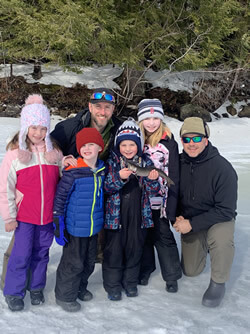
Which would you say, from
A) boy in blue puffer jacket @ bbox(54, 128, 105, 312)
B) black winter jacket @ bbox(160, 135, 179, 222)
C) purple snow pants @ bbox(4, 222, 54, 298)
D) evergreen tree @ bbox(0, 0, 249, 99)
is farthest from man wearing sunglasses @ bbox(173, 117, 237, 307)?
evergreen tree @ bbox(0, 0, 249, 99)

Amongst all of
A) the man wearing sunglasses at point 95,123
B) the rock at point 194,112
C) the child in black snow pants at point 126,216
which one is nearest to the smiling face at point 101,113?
the man wearing sunglasses at point 95,123

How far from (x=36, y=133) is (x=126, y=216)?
1.07 meters

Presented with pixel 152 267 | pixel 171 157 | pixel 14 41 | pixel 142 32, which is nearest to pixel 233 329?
pixel 152 267

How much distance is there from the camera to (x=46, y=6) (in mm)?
14047

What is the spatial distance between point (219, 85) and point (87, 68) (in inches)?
299

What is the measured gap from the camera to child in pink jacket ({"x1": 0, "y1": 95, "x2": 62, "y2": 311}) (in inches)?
107

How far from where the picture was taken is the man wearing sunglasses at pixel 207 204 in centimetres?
305

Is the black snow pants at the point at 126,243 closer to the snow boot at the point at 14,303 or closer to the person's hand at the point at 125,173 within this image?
the person's hand at the point at 125,173

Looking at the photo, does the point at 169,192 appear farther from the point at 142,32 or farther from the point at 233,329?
the point at 142,32

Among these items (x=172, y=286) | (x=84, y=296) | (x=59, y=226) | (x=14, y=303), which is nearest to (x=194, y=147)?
(x=172, y=286)

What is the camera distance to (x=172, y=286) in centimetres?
323

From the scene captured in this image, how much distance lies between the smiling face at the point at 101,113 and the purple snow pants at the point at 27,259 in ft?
3.59

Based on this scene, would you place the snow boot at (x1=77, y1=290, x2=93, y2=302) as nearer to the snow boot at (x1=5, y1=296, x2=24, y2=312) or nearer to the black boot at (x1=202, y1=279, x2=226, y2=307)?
the snow boot at (x1=5, y1=296, x2=24, y2=312)

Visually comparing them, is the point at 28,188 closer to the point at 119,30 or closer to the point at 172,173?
the point at 172,173
